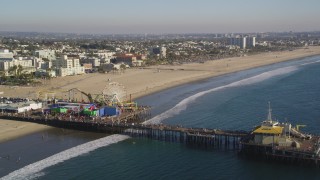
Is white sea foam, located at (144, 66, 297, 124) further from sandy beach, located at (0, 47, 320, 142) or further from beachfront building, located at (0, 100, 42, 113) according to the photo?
beachfront building, located at (0, 100, 42, 113)

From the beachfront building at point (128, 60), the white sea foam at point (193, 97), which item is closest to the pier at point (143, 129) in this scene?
the white sea foam at point (193, 97)

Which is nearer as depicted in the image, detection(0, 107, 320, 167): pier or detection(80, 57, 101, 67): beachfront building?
detection(0, 107, 320, 167): pier

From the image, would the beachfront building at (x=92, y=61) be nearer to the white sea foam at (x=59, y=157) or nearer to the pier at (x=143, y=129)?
the pier at (x=143, y=129)

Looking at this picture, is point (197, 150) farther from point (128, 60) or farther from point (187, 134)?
point (128, 60)

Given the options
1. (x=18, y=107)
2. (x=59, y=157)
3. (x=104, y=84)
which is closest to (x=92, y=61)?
(x=104, y=84)

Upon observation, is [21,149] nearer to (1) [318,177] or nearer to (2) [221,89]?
(1) [318,177]

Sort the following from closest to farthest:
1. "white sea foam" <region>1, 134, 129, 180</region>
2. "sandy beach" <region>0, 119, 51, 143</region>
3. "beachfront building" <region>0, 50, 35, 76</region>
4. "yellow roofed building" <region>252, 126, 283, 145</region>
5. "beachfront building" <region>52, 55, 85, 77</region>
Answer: "white sea foam" <region>1, 134, 129, 180</region> < "yellow roofed building" <region>252, 126, 283, 145</region> < "sandy beach" <region>0, 119, 51, 143</region> < "beachfront building" <region>52, 55, 85, 77</region> < "beachfront building" <region>0, 50, 35, 76</region>

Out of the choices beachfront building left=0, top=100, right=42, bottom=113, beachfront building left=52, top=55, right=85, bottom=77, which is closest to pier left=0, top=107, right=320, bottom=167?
beachfront building left=0, top=100, right=42, bottom=113
